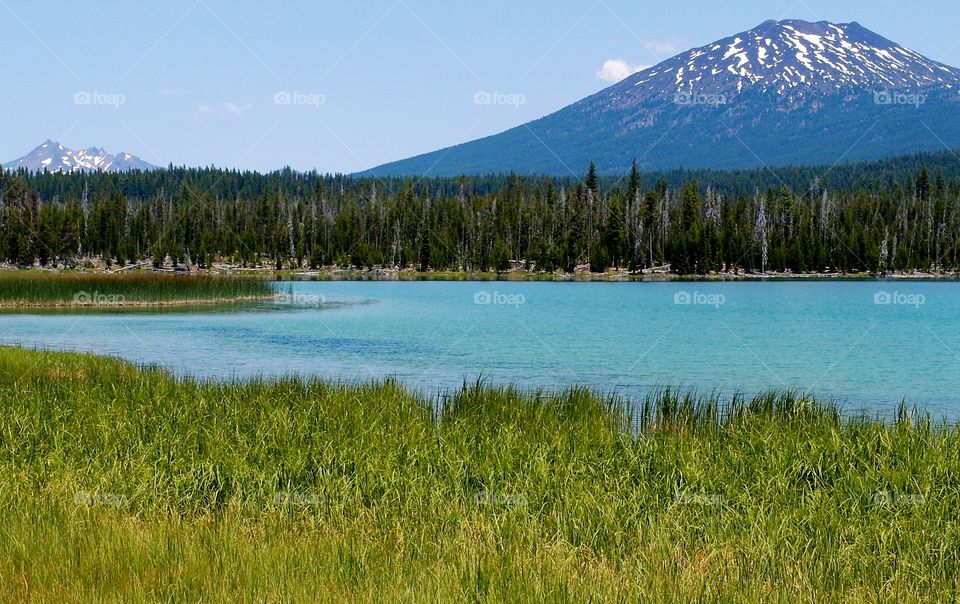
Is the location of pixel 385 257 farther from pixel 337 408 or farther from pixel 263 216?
pixel 337 408

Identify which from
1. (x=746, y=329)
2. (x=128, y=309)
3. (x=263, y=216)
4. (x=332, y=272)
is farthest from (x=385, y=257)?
(x=746, y=329)

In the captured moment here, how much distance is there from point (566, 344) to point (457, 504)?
1165 inches

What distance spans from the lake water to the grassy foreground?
9389mm

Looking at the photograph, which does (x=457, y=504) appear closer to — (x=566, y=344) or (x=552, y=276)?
(x=566, y=344)

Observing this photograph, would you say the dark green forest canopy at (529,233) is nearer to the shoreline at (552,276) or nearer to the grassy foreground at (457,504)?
the shoreline at (552,276)

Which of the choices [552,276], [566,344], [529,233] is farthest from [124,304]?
[529,233]

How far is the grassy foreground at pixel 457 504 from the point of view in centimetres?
852

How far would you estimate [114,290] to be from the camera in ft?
200

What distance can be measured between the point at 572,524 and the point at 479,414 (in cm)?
685

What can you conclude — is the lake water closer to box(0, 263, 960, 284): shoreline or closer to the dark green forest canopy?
box(0, 263, 960, 284): shoreline

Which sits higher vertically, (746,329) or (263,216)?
(263,216)

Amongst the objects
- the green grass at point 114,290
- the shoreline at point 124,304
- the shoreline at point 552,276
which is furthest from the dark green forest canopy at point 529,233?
the shoreline at point 124,304

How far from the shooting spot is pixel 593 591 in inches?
319

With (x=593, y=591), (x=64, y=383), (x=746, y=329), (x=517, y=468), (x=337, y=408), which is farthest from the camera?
(x=746, y=329)
